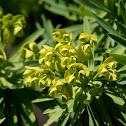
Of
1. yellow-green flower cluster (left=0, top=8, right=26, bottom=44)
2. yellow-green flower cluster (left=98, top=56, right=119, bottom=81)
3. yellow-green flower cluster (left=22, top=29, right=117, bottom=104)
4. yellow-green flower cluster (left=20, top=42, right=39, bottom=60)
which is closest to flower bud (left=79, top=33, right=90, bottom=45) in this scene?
yellow-green flower cluster (left=22, top=29, right=117, bottom=104)

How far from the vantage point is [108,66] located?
0.98 meters

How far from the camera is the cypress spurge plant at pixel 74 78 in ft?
3.22

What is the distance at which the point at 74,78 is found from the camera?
98 centimetres

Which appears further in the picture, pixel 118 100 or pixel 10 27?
pixel 10 27

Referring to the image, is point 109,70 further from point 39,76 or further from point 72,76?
point 39,76

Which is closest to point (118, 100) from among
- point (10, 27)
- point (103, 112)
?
point (103, 112)

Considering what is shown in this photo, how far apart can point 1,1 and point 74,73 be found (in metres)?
1.81

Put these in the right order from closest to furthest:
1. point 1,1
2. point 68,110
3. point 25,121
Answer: point 68,110
point 25,121
point 1,1

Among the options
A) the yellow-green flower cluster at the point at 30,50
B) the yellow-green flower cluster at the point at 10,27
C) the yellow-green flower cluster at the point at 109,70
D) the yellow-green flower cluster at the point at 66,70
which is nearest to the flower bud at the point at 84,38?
the yellow-green flower cluster at the point at 66,70

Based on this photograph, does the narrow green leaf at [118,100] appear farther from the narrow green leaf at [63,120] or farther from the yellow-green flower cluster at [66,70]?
the narrow green leaf at [63,120]

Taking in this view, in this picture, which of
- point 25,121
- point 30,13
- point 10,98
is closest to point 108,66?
point 25,121

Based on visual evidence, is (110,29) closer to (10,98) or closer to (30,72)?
(30,72)

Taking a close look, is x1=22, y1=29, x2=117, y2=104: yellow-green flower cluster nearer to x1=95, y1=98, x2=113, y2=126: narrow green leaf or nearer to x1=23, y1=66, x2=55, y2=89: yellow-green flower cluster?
x1=23, y1=66, x2=55, y2=89: yellow-green flower cluster

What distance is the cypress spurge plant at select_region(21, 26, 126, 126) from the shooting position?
980mm
